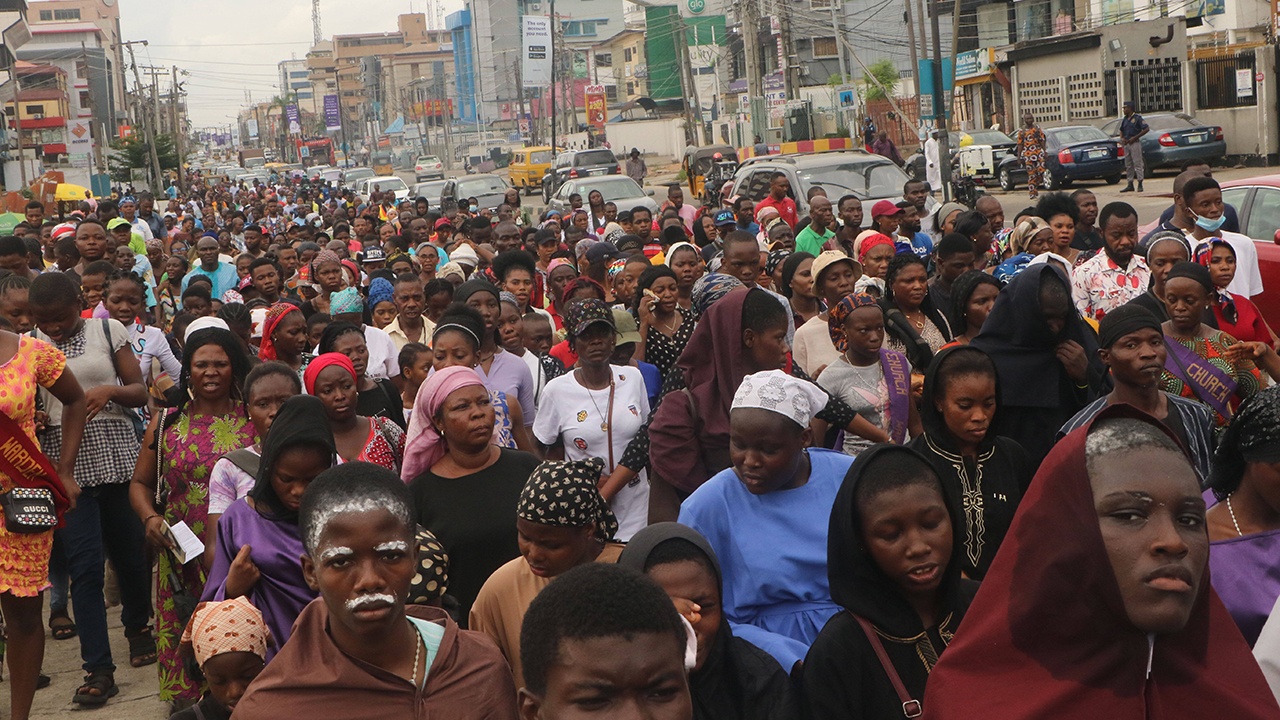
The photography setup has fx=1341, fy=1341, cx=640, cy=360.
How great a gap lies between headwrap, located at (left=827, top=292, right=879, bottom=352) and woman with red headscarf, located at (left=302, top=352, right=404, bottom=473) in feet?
7.11

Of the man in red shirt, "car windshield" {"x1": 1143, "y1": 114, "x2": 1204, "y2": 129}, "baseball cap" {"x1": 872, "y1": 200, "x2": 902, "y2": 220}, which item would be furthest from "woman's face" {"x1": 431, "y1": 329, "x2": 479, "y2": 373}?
"car windshield" {"x1": 1143, "y1": 114, "x2": 1204, "y2": 129}

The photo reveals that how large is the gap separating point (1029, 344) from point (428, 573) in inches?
120

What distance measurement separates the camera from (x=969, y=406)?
4695 millimetres

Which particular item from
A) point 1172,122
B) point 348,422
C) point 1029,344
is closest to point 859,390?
point 1029,344

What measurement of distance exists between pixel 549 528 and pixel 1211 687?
2019 mm

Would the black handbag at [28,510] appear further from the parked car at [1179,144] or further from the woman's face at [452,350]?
the parked car at [1179,144]

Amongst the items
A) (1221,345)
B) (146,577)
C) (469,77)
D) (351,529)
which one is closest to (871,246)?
(1221,345)

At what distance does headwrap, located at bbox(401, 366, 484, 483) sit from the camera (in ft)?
16.4

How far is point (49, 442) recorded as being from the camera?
21.5 feet

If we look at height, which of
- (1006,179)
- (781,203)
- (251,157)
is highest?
(251,157)

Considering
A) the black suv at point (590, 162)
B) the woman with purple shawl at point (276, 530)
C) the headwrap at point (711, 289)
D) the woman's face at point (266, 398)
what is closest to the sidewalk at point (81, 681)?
the woman's face at point (266, 398)

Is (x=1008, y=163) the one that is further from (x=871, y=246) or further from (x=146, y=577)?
(x=146, y=577)

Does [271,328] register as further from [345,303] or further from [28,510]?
[28,510]

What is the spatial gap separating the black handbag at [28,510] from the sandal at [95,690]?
1304mm
